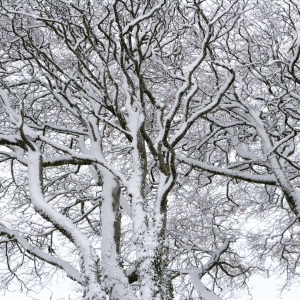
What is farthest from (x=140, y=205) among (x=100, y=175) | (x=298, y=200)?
(x=298, y=200)

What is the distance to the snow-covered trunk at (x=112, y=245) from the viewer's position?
451 cm

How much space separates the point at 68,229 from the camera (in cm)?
414

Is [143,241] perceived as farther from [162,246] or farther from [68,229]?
[68,229]

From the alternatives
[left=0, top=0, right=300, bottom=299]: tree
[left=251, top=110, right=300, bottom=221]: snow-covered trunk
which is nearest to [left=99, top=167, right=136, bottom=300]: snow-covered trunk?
[left=0, top=0, right=300, bottom=299]: tree

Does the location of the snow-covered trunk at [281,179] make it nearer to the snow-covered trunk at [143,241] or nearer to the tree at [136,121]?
the tree at [136,121]

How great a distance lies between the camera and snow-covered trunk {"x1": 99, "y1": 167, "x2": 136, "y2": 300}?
4512 millimetres

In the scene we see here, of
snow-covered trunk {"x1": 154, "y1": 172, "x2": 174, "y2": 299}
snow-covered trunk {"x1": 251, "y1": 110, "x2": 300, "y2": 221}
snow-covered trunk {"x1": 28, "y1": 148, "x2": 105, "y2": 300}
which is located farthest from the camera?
snow-covered trunk {"x1": 251, "y1": 110, "x2": 300, "y2": 221}

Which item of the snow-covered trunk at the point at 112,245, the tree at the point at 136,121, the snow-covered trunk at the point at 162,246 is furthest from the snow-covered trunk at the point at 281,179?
the snow-covered trunk at the point at 112,245

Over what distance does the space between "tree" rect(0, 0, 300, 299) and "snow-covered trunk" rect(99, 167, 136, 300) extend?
0.02m

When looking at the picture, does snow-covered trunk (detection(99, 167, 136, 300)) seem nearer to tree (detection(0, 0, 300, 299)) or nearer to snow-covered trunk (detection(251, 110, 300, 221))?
tree (detection(0, 0, 300, 299))

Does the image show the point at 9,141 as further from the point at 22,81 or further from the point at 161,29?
the point at 161,29

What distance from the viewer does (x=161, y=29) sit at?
650cm

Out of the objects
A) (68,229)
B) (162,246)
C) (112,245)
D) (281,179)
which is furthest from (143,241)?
(281,179)

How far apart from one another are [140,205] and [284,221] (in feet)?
20.5
